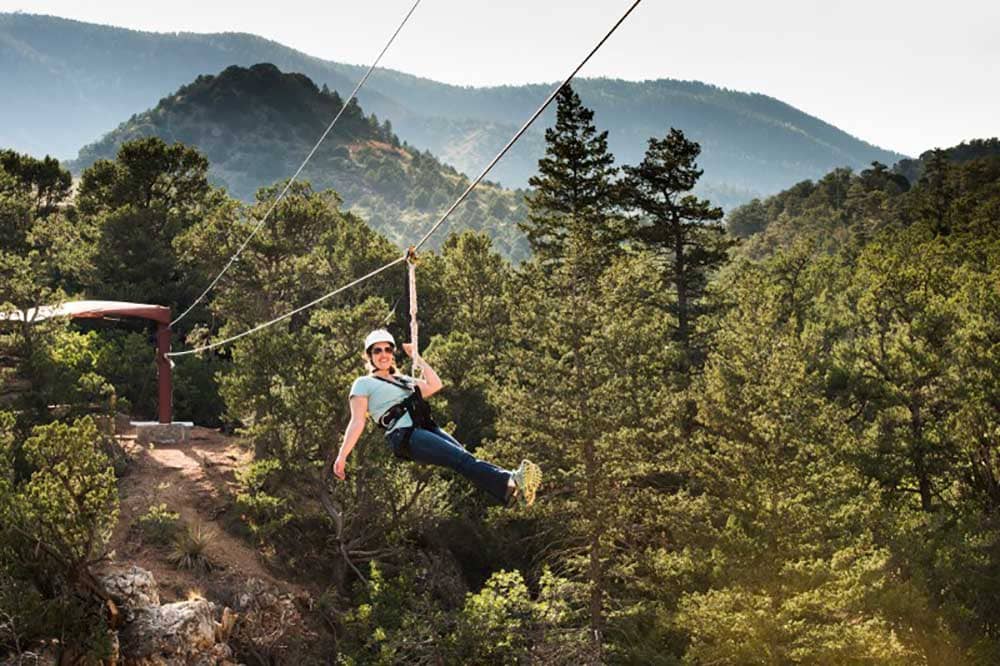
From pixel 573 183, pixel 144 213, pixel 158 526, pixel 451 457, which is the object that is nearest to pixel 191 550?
pixel 158 526

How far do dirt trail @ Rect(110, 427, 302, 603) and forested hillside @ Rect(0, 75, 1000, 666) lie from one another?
0.33m

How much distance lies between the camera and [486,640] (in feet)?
76.2

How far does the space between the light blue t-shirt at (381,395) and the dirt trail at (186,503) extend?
18914 millimetres

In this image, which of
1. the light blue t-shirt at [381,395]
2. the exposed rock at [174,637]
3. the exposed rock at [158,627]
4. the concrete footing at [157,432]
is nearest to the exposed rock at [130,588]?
the exposed rock at [158,627]

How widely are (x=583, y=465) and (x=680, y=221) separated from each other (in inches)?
547

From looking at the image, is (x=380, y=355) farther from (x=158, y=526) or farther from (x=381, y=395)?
(x=158, y=526)

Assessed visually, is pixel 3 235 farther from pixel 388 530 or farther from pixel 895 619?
pixel 895 619

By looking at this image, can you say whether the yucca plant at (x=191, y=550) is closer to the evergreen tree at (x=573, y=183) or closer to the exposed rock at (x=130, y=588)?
the exposed rock at (x=130, y=588)

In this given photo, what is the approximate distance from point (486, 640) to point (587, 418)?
23.8 ft

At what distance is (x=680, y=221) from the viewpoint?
35156 millimetres

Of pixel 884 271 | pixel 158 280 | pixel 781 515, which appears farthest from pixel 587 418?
pixel 158 280

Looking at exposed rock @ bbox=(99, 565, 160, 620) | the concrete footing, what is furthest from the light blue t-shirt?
the concrete footing

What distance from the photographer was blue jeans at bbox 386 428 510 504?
8016 mm

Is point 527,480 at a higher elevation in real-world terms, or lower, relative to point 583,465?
higher
